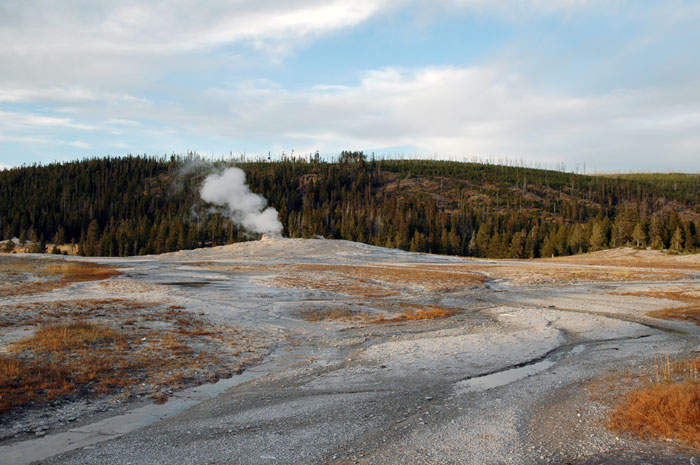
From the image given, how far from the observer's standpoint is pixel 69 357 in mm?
14219

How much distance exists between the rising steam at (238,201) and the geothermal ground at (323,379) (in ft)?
341

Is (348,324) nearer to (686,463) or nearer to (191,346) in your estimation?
(191,346)

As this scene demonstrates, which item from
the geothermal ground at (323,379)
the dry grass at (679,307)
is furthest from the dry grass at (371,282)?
the dry grass at (679,307)

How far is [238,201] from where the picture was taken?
145 meters

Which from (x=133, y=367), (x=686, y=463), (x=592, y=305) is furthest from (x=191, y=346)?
(x=592, y=305)

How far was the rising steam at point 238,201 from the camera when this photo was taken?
134 meters

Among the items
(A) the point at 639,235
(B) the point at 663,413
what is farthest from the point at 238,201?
(B) the point at 663,413

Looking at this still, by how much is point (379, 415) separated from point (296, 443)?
2274 mm

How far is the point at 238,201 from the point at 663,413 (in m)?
142

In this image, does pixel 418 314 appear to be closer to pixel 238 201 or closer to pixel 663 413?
pixel 663 413

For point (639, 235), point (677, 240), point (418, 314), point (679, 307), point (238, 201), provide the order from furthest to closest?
point (238, 201) → point (639, 235) → point (677, 240) → point (679, 307) → point (418, 314)

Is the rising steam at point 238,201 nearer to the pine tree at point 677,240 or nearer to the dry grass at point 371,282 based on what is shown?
the dry grass at point 371,282

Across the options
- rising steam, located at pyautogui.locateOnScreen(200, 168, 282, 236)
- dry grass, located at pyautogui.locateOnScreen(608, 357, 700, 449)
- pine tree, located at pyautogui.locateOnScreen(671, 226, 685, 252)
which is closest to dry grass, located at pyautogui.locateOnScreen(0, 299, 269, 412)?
dry grass, located at pyautogui.locateOnScreen(608, 357, 700, 449)

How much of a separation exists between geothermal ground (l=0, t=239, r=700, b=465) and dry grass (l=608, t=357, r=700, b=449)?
0.30 m
